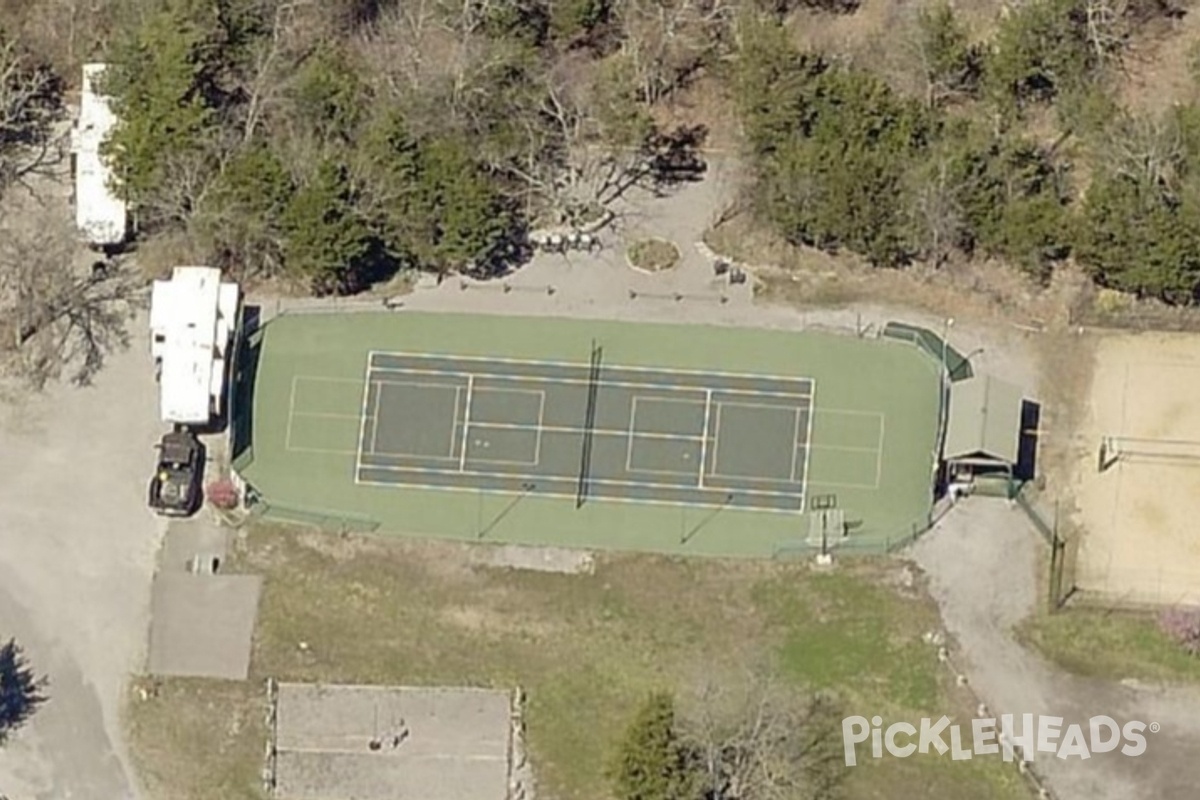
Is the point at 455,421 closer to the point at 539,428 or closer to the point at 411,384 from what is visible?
the point at 411,384

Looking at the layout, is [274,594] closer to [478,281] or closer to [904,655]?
[478,281]

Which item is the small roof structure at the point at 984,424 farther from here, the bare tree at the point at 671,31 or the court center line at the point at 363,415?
the court center line at the point at 363,415

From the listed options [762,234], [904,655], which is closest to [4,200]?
[762,234]

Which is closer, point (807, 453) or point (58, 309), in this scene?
point (807, 453)

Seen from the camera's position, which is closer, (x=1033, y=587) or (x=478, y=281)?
(x=1033, y=587)

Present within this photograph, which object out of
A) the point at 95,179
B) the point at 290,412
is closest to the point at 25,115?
the point at 95,179
